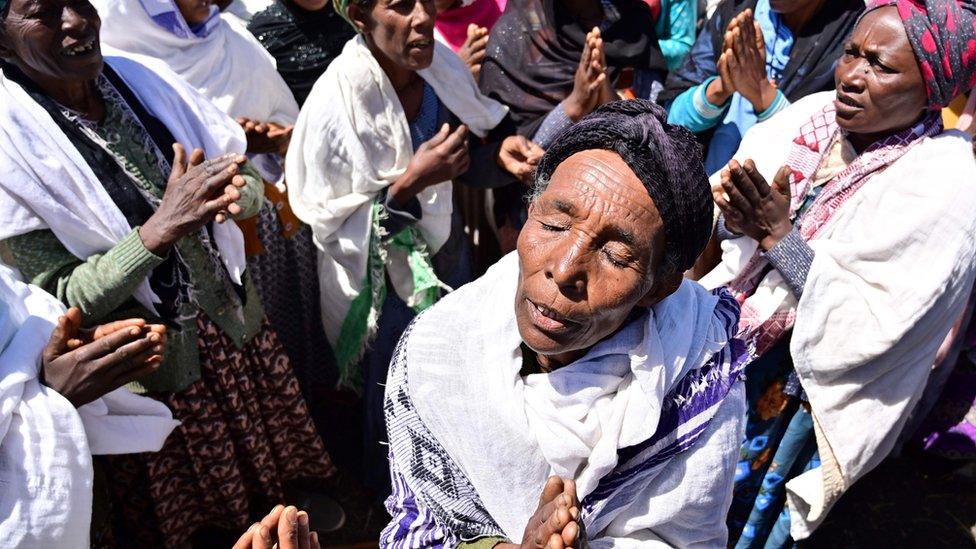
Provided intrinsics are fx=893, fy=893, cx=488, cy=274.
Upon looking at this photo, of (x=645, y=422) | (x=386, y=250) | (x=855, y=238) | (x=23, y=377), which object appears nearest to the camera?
(x=645, y=422)

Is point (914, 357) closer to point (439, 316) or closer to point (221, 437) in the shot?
point (439, 316)

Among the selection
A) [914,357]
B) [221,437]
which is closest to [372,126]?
[221,437]

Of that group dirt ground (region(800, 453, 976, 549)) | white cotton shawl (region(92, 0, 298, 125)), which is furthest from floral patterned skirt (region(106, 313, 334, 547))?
dirt ground (region(800, 453, 976, 549))

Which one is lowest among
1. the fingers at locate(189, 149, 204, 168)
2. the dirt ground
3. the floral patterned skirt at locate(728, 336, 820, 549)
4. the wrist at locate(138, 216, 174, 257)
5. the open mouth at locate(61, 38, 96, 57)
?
the dirt ground

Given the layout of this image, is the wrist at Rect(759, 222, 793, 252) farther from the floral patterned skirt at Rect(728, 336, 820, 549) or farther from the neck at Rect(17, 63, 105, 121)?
the neck at Rect(17, 63, 105, 121)

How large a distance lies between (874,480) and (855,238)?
1.95 m

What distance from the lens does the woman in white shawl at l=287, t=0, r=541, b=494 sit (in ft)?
10.4

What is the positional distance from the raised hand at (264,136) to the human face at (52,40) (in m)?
0.92

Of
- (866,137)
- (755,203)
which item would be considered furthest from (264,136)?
(866,137)

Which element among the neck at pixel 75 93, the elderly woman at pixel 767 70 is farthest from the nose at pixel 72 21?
the elderly woman at pixel 767 70

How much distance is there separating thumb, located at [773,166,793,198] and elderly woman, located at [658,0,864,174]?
804mm

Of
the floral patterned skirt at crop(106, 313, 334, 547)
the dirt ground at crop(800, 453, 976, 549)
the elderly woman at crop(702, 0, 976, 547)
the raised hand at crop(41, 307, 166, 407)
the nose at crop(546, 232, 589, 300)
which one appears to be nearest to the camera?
the nose at crop(546, 232, 589, 300)

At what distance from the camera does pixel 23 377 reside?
2.24m

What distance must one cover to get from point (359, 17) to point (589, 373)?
1.83 m
